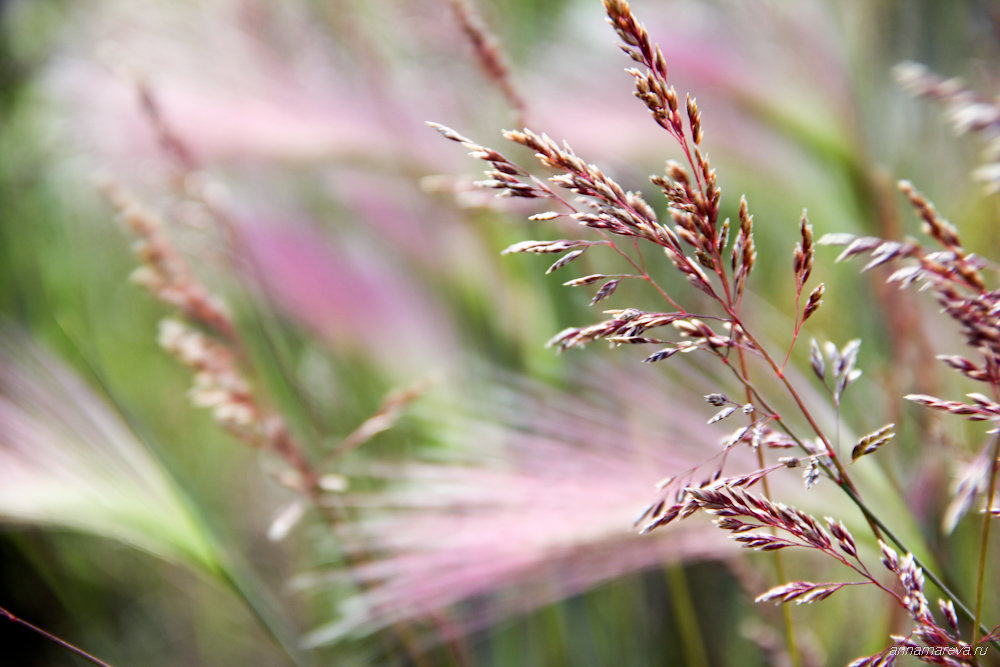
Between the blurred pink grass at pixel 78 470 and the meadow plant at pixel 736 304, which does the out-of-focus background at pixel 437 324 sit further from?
the meadow plant at pixel 736 304

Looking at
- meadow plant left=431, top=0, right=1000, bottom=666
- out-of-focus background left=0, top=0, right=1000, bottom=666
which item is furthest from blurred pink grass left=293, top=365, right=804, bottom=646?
meadow plant left=431, top=0, right=1000, bottom=666

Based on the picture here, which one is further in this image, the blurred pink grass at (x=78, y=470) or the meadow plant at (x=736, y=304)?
the blurred pink grass at (x=78, y=470)

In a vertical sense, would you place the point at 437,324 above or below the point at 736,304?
above

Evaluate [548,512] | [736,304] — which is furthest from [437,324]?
[736,304]

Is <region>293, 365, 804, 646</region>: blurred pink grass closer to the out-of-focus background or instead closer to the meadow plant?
the out-of-focus background

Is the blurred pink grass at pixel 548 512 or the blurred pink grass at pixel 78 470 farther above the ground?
the blurred pink grass at pixel 78 470

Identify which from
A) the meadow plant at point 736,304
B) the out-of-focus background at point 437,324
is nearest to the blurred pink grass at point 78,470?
the out-of-focus background at point 437,324

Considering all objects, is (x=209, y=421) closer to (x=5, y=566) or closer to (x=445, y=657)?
(x=5, y=566)

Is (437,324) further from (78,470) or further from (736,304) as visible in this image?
(736,304)
